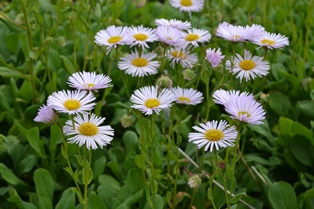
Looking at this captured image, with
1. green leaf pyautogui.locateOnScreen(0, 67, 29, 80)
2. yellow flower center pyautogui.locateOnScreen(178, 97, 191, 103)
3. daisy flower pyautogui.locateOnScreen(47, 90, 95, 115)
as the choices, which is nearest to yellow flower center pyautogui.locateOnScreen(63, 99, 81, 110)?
daisy flower pyautogui.locateOnScreen(47, 90, 95, 115)

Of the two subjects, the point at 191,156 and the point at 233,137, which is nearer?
the point at 233,137

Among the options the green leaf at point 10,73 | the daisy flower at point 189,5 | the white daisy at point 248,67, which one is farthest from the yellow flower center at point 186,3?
the green leaf at point 10,73

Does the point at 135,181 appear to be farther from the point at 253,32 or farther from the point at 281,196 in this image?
the point at 253,32

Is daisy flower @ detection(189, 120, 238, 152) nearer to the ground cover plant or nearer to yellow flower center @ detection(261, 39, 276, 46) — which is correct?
the ground cover plant

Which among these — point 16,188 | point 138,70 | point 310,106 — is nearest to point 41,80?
point 16,188

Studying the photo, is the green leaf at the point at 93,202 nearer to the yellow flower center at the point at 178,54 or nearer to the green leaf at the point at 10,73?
the yellow flower center at the point at 178,54

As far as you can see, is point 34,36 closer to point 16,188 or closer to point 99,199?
point 16,188
